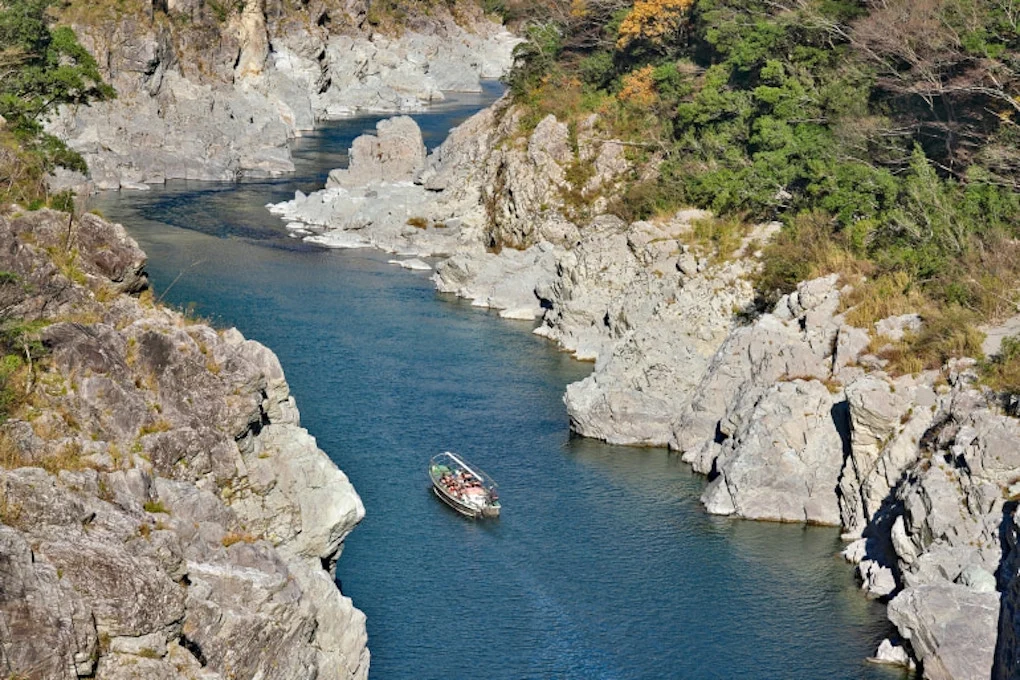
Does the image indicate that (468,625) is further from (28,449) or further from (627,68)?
(627,68)

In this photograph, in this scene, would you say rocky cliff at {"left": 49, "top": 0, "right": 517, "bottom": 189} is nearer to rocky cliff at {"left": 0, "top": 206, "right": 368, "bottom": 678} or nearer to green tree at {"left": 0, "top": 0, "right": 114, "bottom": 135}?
green tree at {"left": 0, "top": 0, "right": 114, "bottom": 135}

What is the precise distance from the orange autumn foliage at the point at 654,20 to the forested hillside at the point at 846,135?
5.9 inches

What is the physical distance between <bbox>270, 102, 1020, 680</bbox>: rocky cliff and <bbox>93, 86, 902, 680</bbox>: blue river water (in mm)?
1612

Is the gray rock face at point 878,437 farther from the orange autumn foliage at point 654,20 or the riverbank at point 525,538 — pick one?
the orange autumn foliage at point 654,20

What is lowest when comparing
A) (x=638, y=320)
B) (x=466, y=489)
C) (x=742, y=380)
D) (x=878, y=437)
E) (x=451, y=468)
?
(x=451, y=468)

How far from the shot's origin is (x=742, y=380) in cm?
5556

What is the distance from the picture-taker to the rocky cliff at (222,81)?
103m

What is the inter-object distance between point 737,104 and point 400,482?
1478 inches

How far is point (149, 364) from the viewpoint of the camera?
29812mm

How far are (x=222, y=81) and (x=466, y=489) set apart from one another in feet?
260

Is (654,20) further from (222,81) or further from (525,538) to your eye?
(525,538)

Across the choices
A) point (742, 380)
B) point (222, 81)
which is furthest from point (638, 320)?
point (222, 81)

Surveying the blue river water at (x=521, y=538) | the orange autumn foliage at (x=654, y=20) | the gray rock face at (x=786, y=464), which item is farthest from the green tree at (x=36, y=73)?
the orange autumn foliage at (x=654, y=20)

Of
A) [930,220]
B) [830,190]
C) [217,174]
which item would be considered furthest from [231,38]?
[930,220]
